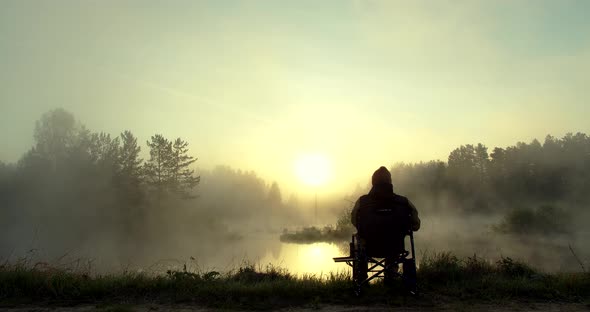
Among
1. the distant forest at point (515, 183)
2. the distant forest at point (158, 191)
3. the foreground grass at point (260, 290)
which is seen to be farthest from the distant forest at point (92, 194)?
the distant forest at point (515, 183)

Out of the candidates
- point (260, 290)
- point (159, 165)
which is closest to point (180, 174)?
point (159, 165)

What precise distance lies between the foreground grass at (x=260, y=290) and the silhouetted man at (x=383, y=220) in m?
0.66

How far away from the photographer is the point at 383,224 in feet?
20.3

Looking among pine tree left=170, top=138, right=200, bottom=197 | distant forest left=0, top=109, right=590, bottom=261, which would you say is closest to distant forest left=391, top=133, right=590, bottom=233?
distant forest left=0, top=109, right=590, bottom=261

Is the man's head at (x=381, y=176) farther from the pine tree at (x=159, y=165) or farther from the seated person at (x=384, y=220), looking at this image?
the pine tree at (x=159, y=165)

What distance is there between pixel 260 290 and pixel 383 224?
2213mm

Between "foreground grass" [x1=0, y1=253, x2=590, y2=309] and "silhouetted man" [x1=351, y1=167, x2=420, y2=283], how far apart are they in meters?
0.66

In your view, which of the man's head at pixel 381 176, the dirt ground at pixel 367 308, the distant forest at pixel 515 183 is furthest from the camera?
the distant forest at pixel 515 183

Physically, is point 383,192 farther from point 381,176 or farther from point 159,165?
point 159,165

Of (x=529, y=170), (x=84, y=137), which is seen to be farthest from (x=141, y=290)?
(x=529, y=170)

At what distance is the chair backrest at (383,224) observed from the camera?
6.18 meters

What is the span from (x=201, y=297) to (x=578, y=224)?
55.4 meters

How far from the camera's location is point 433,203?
7831cm

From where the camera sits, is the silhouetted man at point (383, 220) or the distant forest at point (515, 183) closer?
the silhouetted man at point (383, 220)
